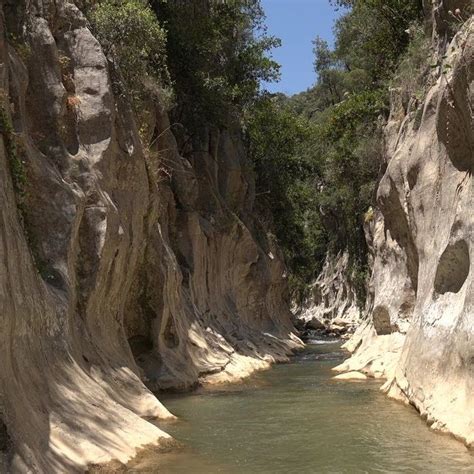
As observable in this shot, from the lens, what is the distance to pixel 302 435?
11.9 m

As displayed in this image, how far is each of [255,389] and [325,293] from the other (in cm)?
4268

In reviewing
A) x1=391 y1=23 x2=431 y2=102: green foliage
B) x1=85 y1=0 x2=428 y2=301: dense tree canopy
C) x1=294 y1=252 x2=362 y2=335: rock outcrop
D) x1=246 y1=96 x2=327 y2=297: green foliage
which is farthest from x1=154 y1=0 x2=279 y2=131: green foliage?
x1=294 y1=252 x2=362 y2=335: rock outcrop

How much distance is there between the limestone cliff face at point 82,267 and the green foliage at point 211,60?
4.37 m

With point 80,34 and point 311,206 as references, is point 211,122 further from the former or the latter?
point 311,206

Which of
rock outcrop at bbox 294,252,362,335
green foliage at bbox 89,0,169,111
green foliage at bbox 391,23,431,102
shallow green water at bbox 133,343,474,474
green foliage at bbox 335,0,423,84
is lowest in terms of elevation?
shallow green water at bbox 133,343,474,474

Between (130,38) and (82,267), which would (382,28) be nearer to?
(130,38)

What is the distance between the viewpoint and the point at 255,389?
18.8 m

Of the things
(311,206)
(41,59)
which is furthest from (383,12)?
(311,206)

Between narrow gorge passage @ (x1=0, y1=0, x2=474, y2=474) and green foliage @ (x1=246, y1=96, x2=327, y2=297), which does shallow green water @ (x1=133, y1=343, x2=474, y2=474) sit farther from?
green foliage @ (x1=246, y1=96, x2=327, y2=297)

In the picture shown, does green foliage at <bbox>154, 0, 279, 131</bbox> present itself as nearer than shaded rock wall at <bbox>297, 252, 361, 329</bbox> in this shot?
Yes

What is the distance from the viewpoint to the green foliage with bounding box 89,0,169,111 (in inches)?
773

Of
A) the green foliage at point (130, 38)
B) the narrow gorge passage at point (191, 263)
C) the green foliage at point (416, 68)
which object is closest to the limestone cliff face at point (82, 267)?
the narrow gorge passage at point (191, 263)

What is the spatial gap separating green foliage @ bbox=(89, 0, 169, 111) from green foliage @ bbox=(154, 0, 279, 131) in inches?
146

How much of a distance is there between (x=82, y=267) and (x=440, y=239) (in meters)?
7.19
